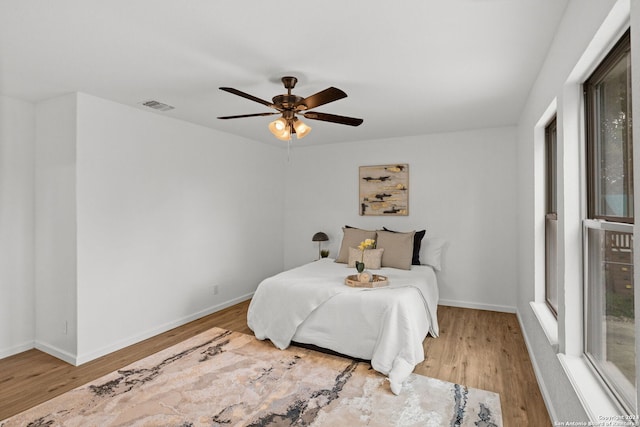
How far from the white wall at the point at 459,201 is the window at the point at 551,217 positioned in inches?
65.2

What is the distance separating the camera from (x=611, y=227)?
1550 mm

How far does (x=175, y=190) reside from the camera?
405cm

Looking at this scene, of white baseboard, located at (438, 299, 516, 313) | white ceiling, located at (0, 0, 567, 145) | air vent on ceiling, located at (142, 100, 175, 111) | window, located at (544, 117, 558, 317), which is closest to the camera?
white ceiling, located at (0, 0, 567, 145)

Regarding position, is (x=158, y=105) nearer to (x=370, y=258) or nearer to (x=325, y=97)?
(x=325, y=97)

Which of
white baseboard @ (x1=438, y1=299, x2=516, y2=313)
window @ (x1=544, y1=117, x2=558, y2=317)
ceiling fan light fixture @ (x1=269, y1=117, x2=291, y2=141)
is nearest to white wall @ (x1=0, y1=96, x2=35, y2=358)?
ceiling fan light fixture @ (x1=269, y1=117, x2=291, y2=141)

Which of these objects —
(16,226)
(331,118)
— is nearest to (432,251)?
(331,118)

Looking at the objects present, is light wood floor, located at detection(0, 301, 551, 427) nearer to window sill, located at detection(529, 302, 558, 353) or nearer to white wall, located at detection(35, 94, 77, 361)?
white wall, located at detection(35, 94, 77, 361)

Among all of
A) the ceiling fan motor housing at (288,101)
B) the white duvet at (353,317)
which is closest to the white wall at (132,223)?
the white duvet at (353,317)

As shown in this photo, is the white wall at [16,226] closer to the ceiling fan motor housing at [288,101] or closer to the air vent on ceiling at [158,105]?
the air vent on ceiling at [158,105]

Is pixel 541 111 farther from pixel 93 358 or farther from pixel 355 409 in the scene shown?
pixel 93 358

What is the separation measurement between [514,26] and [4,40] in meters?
3.11

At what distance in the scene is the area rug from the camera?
2266mm

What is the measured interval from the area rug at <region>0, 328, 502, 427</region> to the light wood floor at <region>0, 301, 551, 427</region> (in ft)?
0.49

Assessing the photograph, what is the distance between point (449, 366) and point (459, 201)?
2444 millimetres
